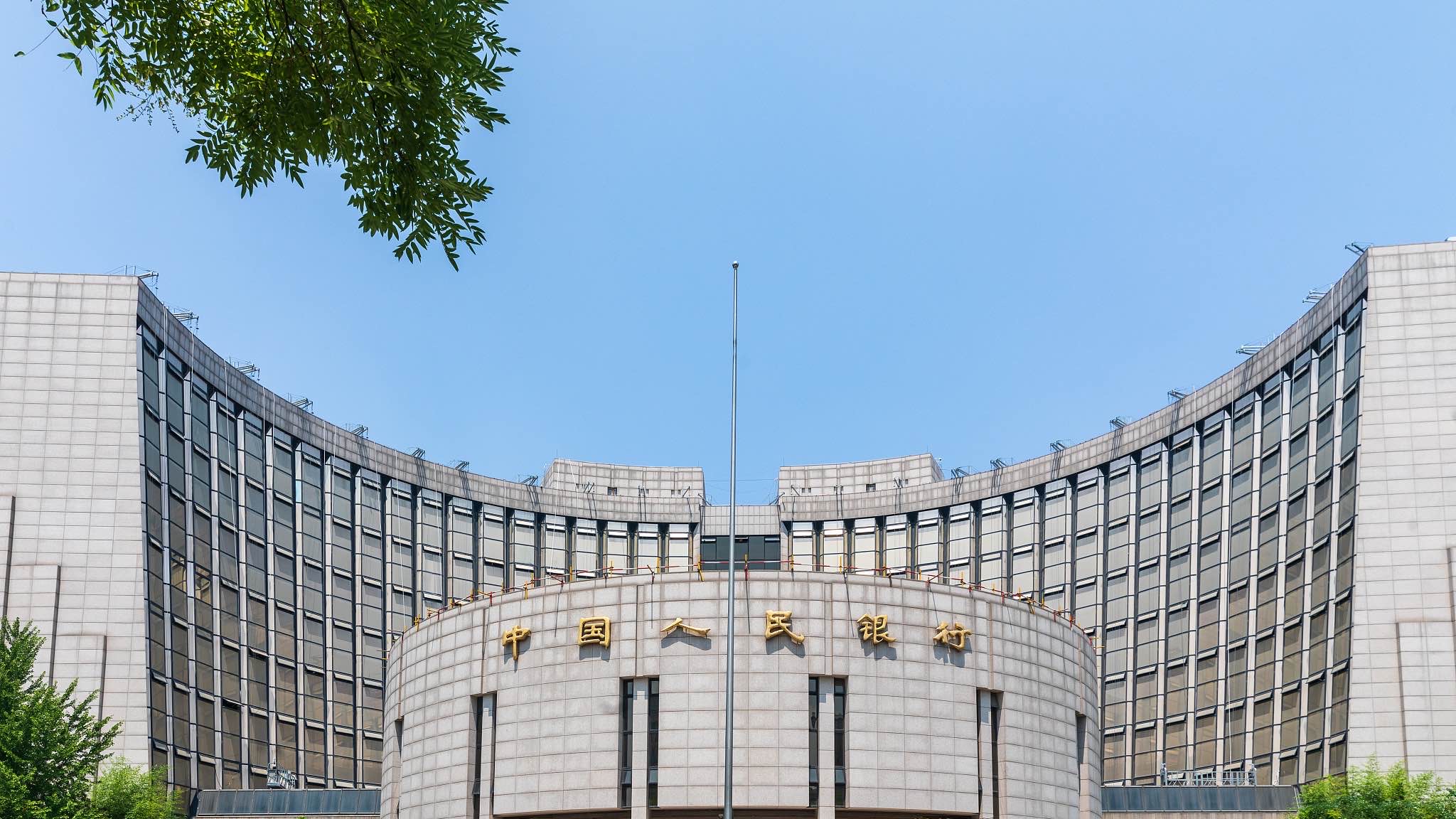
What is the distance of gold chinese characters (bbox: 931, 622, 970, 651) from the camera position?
5741cm

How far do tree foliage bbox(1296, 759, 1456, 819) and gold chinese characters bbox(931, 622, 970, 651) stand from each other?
25746mm

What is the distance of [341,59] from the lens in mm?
11398

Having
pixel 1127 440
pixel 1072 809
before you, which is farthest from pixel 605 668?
pixel 1127 440

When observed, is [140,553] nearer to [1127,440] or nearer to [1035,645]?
[1035,645]

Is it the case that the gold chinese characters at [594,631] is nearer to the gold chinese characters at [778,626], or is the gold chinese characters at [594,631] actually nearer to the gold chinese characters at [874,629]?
the gold chinese characters at [778,626]

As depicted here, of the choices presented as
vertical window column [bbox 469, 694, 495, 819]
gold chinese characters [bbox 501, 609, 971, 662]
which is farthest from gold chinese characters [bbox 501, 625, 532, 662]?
vertical window column [bbox 469, 694, 495, 819]

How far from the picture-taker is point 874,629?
186 ft

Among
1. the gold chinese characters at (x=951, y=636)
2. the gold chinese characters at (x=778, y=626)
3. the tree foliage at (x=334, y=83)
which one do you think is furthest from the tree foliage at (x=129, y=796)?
the tree foliage at (x=334, y=83)

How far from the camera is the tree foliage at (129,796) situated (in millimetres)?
71188

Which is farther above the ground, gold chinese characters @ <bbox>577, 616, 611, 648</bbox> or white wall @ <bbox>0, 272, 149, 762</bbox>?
white wall @ <bbox>0, 272, 149, 762</bbox>

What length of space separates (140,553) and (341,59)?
75187 mm

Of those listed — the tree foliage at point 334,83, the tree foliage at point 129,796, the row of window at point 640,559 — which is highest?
the row of window at point 640,559

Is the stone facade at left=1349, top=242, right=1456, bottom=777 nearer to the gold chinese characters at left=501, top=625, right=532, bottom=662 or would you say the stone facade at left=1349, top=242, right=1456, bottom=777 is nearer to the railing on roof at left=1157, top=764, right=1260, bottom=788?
the railing on roof at left=1157, top=764, right=1260, bottom=788

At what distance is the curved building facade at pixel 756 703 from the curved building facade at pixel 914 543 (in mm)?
3540
